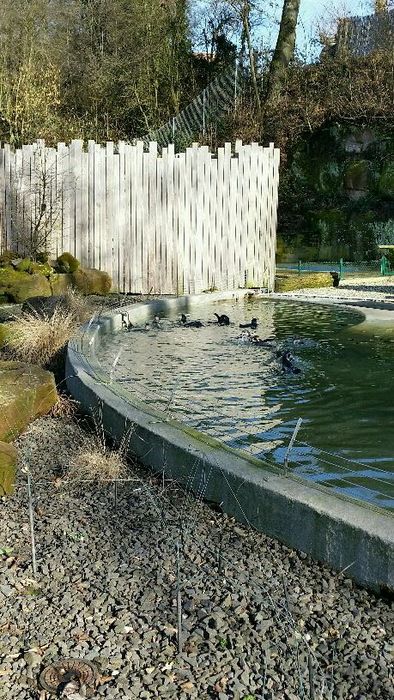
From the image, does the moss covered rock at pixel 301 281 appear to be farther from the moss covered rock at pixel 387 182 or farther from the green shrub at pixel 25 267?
the moss covered rock at pixel 387 182

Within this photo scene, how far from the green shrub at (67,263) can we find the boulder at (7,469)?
775cm

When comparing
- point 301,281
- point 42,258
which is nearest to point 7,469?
point 42,258

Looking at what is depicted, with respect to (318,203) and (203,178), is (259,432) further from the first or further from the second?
(318,203)

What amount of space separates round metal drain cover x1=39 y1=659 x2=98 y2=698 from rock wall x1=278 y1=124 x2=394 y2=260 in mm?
16189

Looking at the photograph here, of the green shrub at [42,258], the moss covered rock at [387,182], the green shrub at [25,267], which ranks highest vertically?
the moss covered rock at [387,182]

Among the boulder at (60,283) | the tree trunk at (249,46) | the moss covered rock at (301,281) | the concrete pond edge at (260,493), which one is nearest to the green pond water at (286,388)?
the concrete pond edge at (260,493)

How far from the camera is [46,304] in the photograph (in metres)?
9.27

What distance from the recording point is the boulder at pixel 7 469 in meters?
4.28

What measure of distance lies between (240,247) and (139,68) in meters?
13.5

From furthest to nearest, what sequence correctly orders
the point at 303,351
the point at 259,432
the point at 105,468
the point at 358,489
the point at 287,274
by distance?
the point at 287,274 < the point at 303,351 < the point at 259,432 < the point at 105,468 < the point at 358,489

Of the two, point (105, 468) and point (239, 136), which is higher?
point (239, 136)

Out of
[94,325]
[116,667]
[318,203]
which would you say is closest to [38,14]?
[318,203]

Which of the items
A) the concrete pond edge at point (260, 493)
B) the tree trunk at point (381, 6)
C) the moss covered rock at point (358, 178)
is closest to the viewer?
the concrete pond edge at point (260, 493)

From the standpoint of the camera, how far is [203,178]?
39.9 feet
